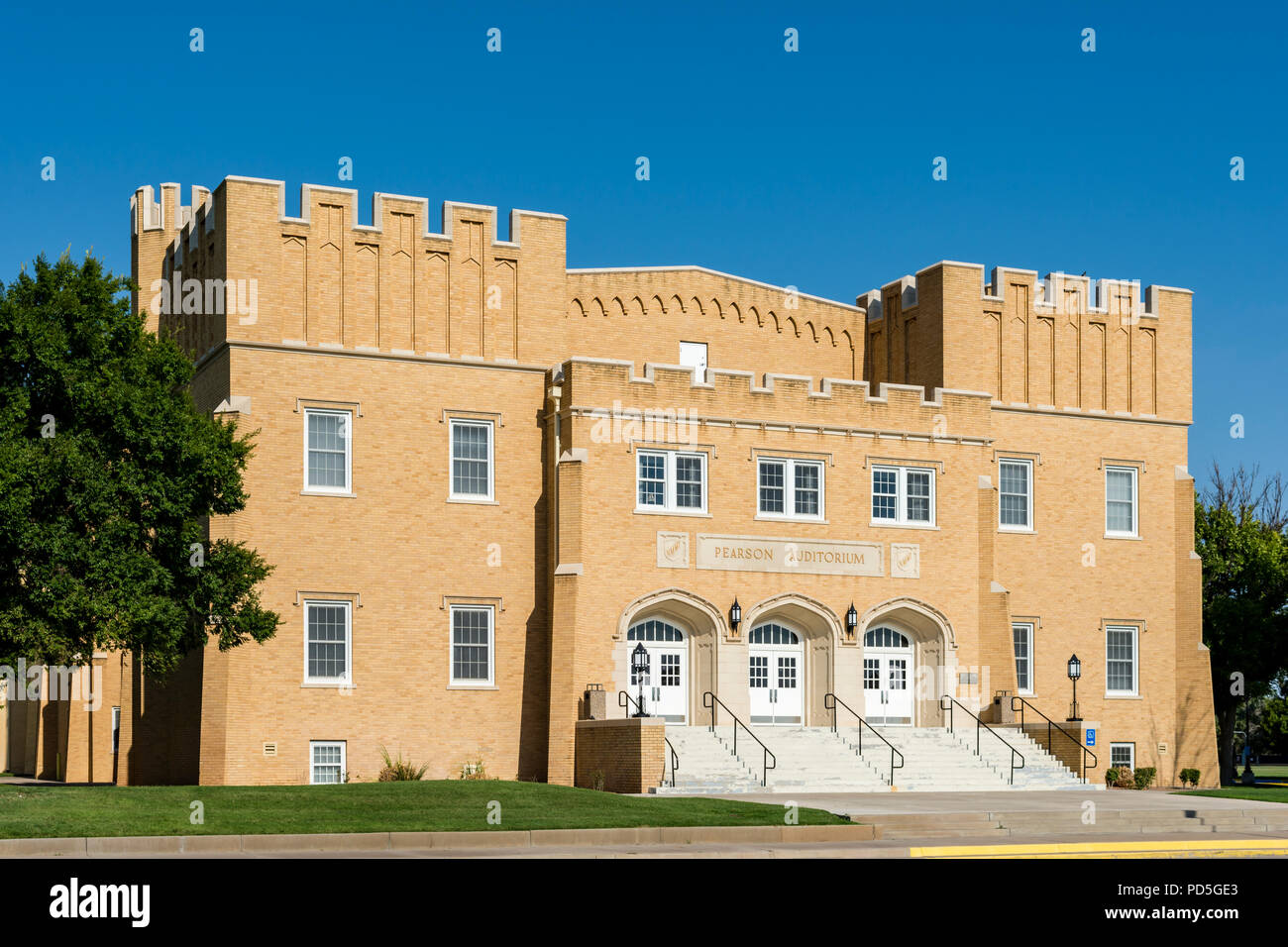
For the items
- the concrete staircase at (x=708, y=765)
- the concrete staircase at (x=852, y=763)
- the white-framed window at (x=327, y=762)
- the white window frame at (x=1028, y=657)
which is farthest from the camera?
the white window frame at (x=1028, y=657)

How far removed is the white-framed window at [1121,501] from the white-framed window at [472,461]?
17.3 meters

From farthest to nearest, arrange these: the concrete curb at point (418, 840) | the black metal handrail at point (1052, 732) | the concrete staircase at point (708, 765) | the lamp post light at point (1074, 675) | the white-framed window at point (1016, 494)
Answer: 1. the white-framed window at point (1016, 494)
2. the lamp post light at point (1074, 675)
3. the black metal handrail at point (1052, 732)
4. the concrete staircase at point (708, 765)
5. the concrete curb at point (418, 840)

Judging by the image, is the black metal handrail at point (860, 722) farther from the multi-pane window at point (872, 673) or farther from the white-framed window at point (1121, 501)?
the white-framed window at point (1121, 501)

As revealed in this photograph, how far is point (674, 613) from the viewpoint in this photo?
37.4m

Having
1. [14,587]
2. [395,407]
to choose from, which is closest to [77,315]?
[14,587]

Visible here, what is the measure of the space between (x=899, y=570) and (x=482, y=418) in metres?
10.7

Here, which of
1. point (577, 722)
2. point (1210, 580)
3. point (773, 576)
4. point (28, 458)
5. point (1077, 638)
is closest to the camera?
point (28, 458)

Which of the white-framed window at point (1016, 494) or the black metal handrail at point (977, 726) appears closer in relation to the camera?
the black metal handrail at point (977, 726)

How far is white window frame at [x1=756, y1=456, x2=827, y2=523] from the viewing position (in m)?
38.0

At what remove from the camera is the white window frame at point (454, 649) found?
119 ft

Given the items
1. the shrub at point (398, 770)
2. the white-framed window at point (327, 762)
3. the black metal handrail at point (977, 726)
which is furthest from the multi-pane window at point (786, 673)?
the white-framed window at point (327, 762)

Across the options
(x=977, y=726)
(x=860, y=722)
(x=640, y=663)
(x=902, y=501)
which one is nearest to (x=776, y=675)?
(x=860, y=722)

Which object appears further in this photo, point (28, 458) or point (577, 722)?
point (577, 722)
